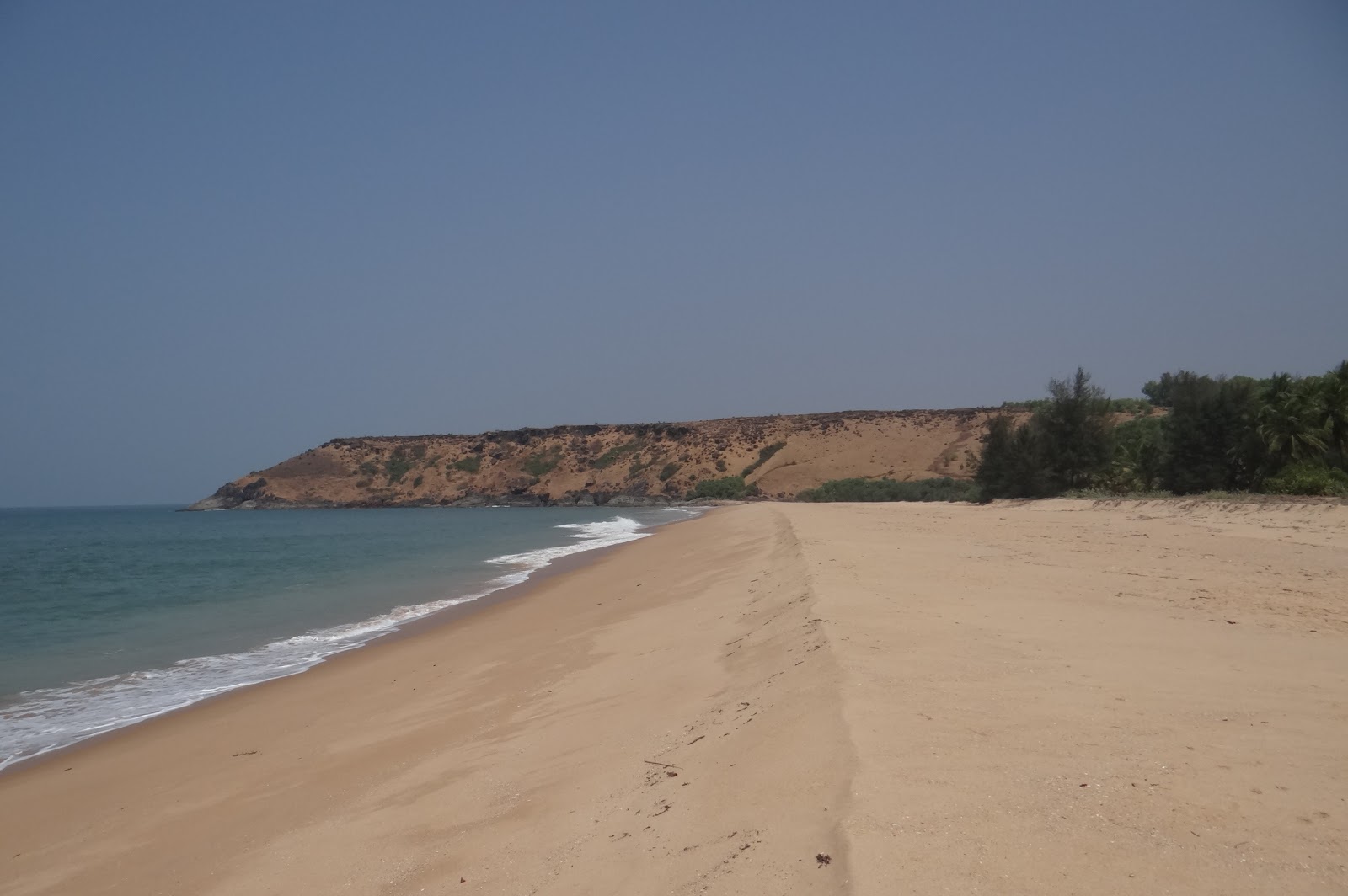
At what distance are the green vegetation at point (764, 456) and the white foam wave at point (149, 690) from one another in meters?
65.2

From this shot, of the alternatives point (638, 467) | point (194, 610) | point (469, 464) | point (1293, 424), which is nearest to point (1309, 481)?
point (1293, 424)

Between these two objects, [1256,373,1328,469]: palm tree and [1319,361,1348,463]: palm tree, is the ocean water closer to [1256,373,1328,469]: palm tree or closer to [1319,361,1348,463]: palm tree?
[1256,373,1328,469]: palm tree

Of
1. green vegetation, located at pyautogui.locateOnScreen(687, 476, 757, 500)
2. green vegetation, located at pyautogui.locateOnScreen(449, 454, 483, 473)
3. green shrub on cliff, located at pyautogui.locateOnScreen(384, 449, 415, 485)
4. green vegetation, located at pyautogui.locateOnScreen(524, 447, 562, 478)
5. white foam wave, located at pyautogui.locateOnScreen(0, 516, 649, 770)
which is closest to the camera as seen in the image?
white foam wave, located at pyautogui.locateOnScreen(0, 516, 649, 770)

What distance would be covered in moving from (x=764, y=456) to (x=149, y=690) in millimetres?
73903

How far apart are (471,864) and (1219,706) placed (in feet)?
14.5

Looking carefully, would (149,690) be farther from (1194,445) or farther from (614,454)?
(614,454)

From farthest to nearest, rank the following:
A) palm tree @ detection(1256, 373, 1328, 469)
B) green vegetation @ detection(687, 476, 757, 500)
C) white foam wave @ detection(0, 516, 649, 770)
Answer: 1. green vegetation @ detection(687, 476, 757, 500)
2. palm tree @ detection(1256, 373, 1328, 469)
3. white foam wave @ detection(0, 516, 649, 770)

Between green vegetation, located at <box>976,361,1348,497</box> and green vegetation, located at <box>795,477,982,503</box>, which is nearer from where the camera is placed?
green vegetation, located at <box>976,361,1348,497</box>

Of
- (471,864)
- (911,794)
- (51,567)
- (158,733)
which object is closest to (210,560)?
(51,567)

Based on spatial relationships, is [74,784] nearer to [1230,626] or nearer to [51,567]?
[1230,626]

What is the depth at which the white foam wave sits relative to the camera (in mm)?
9195

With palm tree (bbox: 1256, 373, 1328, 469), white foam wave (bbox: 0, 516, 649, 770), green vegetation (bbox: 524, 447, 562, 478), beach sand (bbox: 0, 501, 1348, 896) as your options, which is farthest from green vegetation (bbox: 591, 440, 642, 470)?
beach sand (bbox: 0, 501, 1348, 896)

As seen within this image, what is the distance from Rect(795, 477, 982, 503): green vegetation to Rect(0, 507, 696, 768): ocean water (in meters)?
19.0

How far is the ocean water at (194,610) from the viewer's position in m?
10.7
